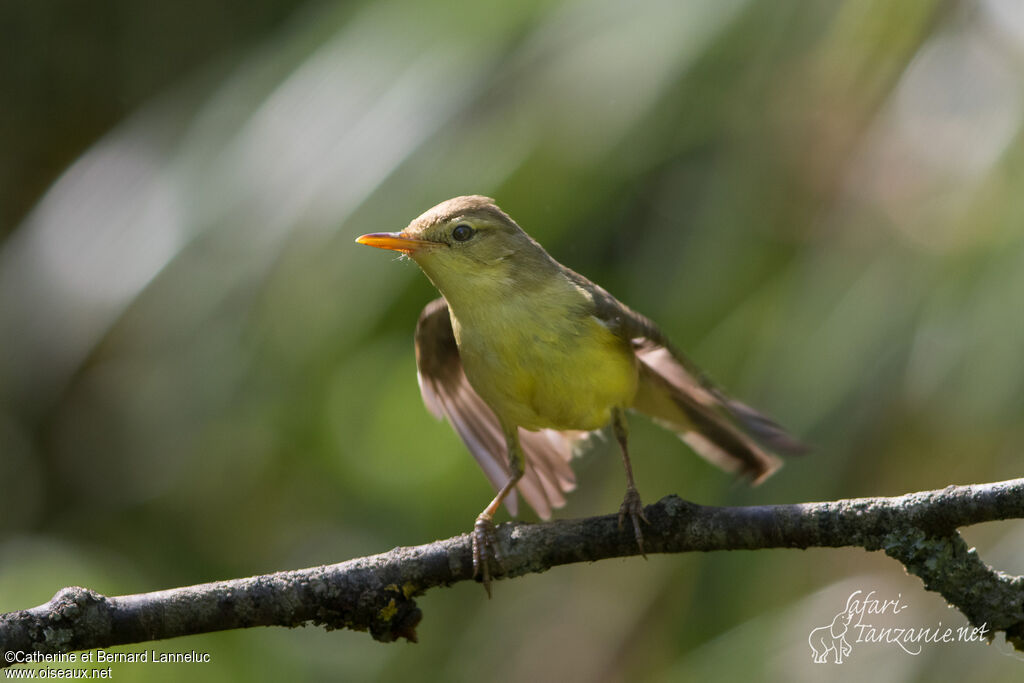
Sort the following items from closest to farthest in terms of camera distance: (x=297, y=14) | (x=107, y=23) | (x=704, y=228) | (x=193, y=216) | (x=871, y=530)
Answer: (x=871, y=530) → (x=193, y=216) → (x=704, y=228) → (x=297, y=14) → (x=107, y=23)

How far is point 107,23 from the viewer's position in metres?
7.39

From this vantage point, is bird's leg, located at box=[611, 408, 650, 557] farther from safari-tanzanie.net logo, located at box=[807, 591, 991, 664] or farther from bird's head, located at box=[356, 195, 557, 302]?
safari-tanzanie.net logo, located at box=[807, 591, 991, 664]

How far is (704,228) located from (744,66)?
33.5 inches

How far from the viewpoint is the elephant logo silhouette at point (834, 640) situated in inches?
173

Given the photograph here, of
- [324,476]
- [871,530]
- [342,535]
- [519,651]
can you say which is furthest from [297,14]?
[871,530]

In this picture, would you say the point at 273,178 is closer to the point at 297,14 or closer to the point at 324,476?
the point at 297,14

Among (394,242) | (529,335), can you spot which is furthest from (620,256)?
(394,242)

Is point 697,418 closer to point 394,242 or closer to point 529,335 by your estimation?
point 529,335

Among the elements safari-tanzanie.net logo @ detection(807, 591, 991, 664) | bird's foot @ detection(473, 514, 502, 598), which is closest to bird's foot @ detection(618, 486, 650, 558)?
bird's foot @ detection(473, 514, 502, 598)

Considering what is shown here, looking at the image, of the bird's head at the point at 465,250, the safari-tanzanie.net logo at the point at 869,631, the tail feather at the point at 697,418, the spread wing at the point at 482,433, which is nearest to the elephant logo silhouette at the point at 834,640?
the safari-tanzanie.net logo at the point at 869,631

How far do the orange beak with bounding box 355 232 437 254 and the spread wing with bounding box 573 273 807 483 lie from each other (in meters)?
0.75

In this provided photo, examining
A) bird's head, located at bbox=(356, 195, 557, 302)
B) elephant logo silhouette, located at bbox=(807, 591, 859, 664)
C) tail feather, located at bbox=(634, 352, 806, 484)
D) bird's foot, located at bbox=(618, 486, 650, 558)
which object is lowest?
elephant logo silhouette, located at bbox=(807, 591, 859, 664)

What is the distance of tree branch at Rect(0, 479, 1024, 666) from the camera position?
2701 mm

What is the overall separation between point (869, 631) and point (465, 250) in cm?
239
